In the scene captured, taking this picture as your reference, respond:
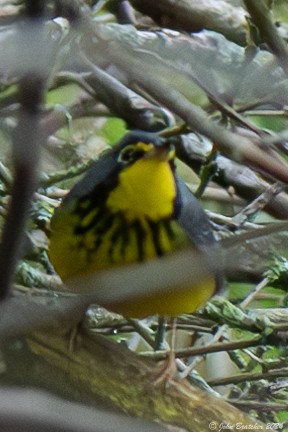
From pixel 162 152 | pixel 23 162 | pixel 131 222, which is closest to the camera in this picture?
pixel 23 162

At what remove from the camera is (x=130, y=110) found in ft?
4.89

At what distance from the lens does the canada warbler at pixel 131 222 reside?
1125mm

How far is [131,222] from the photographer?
3.86 feet

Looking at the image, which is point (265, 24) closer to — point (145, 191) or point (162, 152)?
point (162, 152)

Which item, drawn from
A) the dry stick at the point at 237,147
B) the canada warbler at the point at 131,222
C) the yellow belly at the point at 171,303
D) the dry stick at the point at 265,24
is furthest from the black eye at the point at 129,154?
the dry stick at the point at 237,147

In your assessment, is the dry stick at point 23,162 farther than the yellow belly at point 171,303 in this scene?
No

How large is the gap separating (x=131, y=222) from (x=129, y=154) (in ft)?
0.34

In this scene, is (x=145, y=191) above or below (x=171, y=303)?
above

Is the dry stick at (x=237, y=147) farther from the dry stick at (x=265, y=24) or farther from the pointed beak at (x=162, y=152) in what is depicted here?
the pointed beak at (x=162, y=152)

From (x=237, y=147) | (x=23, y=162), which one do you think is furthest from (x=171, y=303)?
(x=23, y=162)

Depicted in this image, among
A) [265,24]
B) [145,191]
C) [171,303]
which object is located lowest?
[171,303]

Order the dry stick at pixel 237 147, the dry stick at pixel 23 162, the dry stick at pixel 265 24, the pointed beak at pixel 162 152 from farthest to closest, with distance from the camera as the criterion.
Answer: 1. the pointed beak at pixel 162 152
2. the dry stick at pixel 265 24
3. the dry stick at pixel 237 147
4. the dry stick at pixel 23 162

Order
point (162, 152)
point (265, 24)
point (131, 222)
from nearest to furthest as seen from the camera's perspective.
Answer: point (265, 24), point (162, 152), point (131, 222)

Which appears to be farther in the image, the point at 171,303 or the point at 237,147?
the point at 171,303
